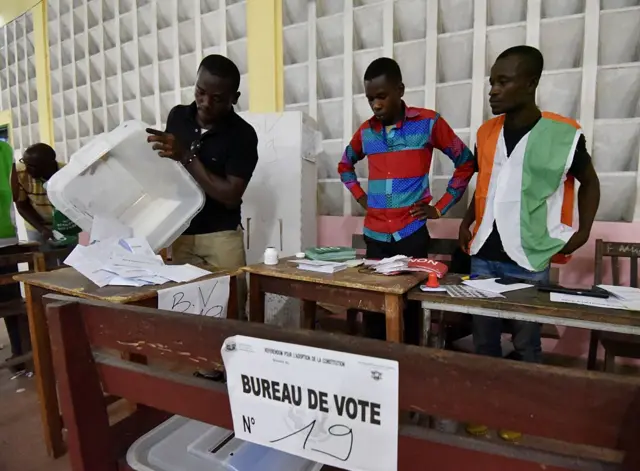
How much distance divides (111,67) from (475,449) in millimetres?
3881

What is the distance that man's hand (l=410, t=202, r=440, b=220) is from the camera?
1.69 metres

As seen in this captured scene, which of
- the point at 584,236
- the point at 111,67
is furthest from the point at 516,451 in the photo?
the point at 111,67

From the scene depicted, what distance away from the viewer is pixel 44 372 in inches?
56.1

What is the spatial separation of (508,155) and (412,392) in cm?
123

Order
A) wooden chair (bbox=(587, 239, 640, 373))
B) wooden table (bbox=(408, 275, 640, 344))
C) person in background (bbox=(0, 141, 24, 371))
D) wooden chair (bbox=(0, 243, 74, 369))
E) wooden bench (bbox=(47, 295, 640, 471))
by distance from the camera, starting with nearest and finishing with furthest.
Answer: wooden bench (bbox=(47, 295, 640, 471)) → wooden table (bbox=(408, 275, 640, 344)) → wooden chair (bbox=(587, 239, 640, 373)) → wooden chair (bbox=(0, 243, 74, 369)) → person in background (bbox=(0, 141, 24, 371))

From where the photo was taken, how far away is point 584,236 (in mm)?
1407

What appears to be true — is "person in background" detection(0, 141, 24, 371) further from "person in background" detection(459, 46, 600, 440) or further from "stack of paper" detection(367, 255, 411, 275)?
"person in background" detection(459, 46, 600, 440)

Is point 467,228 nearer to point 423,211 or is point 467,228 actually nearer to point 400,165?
point 423,211

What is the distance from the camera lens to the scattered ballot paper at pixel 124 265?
1.22 meters

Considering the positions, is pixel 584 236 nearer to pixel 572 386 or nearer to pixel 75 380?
pixel 572 386

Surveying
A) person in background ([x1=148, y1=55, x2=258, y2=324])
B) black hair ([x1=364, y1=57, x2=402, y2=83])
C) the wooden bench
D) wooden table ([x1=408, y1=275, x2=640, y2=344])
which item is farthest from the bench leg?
the wooden bench

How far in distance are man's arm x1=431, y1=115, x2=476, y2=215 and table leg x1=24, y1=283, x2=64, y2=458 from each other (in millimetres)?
1466

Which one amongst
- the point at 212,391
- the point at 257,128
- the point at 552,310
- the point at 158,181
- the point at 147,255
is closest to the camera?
the point at 212,391

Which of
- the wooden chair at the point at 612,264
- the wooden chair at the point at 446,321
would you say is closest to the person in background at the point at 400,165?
the wooden chair at the point at 446,321
